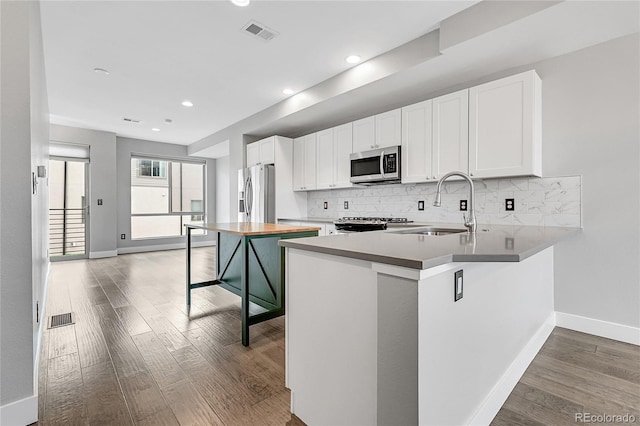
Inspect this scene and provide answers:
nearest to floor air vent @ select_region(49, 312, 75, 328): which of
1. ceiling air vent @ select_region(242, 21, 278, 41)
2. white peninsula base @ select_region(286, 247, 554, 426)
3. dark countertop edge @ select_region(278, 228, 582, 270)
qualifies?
white peninsula base @ select_region(286, 247, 554, 426)

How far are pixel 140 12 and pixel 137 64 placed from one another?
40.5 inches

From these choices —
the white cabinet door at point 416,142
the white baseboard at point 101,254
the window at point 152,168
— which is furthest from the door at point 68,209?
the white cabinet door at point 416,142

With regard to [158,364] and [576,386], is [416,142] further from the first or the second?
[158,364]

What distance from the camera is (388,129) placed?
11.8ft

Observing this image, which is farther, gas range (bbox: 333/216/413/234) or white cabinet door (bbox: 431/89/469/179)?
gas range (bbox: 333/216/413/234)

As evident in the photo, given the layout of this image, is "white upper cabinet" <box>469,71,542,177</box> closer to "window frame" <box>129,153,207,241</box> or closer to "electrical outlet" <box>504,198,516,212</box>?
"electrical outlet" <box>504,198,516,212</box>

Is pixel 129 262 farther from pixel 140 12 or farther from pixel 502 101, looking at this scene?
pixel 502 101

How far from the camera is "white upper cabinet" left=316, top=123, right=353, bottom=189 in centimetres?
414

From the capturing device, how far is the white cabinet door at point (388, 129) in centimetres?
349

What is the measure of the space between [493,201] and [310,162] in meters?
2.65

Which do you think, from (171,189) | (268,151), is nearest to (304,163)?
(268,151)

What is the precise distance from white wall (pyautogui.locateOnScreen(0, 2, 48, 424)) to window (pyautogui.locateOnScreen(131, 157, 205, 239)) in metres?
5.68

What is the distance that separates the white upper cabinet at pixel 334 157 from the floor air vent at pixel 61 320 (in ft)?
10.7

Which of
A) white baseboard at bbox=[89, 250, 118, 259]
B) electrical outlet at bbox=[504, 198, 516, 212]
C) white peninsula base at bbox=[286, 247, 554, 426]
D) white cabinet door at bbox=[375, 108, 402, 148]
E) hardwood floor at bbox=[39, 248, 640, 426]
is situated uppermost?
white cabinet door at bbox=[375, 108, 402, 148]
